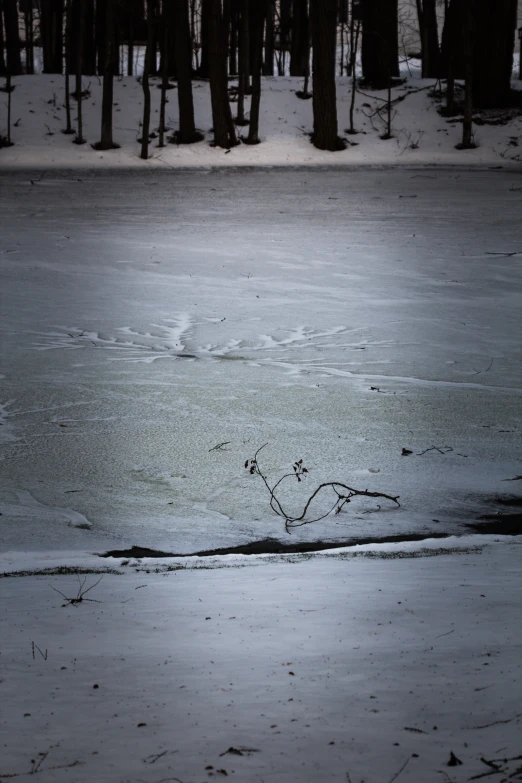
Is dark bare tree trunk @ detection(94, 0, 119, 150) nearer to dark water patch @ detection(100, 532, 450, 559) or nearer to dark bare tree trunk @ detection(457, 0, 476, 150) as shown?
dark bare tree trunk @ detection(457, 0, 476, 150)

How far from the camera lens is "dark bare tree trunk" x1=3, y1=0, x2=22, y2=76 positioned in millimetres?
28469

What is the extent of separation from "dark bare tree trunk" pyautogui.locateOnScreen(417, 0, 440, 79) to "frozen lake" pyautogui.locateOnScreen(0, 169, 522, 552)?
20.6 meters

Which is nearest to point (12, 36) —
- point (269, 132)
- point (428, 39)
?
point (269, 132)

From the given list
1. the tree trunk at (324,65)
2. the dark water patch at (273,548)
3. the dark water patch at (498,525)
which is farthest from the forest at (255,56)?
the dark water patch at (273,548)

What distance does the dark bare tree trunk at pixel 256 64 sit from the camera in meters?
22.7

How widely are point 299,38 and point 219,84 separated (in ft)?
38.9

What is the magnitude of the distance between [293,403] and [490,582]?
2.65m

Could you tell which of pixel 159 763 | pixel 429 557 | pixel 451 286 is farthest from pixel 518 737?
pixel 451 286

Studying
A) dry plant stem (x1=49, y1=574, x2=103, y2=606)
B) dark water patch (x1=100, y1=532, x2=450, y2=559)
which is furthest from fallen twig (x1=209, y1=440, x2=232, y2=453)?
dry plant stem (x1=49, y1=574, x2=103, y2=606)

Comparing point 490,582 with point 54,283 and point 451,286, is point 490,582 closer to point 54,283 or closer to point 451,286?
point 451,286

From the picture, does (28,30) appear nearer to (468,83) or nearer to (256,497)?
(468,83)

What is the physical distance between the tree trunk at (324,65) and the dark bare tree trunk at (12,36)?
11.2 m

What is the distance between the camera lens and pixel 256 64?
72.5 ft

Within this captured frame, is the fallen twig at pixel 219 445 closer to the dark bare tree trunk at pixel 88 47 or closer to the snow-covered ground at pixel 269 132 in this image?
the snow-covered ground at pixel 269 132
